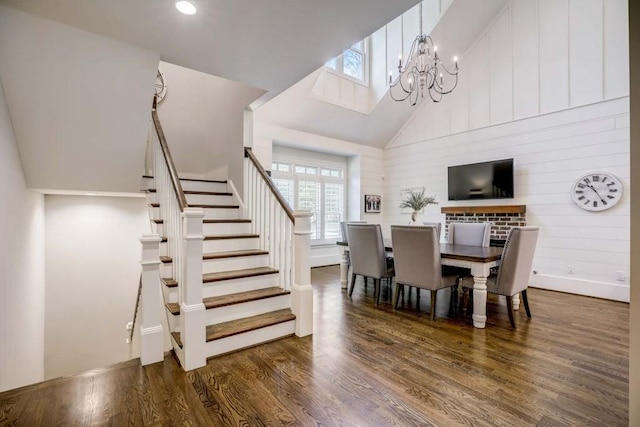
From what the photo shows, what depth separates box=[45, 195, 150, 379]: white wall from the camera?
3982 mm

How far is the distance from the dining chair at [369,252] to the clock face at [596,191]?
2921 mm

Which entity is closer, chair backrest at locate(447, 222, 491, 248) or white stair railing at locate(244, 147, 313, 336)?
white stair railing at locate(244, 147, 313, 336)

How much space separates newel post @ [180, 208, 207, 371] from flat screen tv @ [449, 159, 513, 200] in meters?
4.77

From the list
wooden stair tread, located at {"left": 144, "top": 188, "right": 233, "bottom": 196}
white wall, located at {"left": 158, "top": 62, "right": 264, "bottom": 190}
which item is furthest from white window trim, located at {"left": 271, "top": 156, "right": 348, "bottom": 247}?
wooden stair tread, located at {"left": 144, "top": 188, "right": 233, "bottom": 196}

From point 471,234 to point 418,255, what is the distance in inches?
57.1

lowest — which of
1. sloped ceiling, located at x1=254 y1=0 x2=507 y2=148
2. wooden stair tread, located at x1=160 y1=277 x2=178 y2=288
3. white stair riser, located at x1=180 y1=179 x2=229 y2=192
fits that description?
wooden stair tread, located at x1=160 y1=277 x2=178 y2=288

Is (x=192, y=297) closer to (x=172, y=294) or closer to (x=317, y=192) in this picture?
(x=172, y=294)

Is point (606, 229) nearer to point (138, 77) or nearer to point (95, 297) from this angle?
point (138, 77)

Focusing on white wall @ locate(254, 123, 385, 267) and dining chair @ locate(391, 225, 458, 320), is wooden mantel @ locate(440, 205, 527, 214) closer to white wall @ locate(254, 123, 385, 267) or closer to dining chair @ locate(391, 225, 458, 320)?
white wall @ locate(254, 123, 385, 267)

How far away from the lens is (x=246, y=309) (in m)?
2.74

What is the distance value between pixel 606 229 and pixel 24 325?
700 cm

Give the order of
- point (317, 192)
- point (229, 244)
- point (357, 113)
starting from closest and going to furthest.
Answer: point (229, 244)
point (357, 113)
point (317, 192)

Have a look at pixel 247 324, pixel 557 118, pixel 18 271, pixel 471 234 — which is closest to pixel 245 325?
pixel 247 324

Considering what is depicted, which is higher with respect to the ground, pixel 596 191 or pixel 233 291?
pixel 596 191
